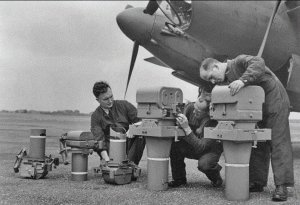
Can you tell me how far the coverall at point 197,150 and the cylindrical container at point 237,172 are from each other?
48cm

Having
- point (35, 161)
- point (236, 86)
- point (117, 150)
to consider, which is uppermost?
point (236, 86)

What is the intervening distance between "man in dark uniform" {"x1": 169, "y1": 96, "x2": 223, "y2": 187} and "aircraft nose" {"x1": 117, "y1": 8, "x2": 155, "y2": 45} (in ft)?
9.07

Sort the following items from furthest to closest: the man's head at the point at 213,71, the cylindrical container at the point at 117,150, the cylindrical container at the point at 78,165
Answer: the cylindrical container at the point at 78,165
the cylindrical container at the point at 117,150
the man's head at the point at 213,71

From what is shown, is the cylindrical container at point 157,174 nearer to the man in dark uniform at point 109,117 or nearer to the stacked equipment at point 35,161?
the man in dark uniform at point 109,117

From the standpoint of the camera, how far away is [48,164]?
418 cm

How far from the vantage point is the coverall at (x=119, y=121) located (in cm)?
446

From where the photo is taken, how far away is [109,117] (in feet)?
15.0

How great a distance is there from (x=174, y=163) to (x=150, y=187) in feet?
1.63

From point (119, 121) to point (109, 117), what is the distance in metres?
0.14

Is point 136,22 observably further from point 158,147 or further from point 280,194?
point 280,194

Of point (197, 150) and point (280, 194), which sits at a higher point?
point (197, 150)

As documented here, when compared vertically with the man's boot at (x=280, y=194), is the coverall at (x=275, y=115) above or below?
above

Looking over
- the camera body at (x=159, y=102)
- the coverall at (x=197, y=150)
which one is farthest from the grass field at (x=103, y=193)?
the camera body at (x=159, y=102)

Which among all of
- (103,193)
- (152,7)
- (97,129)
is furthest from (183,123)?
(152,7)
